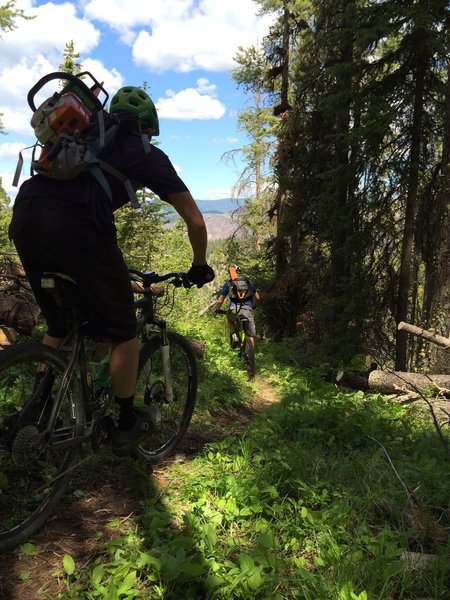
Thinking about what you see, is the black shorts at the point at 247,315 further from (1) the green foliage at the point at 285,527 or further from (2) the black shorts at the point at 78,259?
(2) the black shorts at the point at 78,259

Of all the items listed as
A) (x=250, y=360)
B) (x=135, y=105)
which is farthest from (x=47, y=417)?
(x=250, y=360)

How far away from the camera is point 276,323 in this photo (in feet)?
55.6

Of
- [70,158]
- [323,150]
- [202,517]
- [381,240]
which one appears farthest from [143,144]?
[323,150]

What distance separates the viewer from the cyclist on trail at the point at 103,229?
2.34m

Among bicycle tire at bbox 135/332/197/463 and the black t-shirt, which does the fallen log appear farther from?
the black t-shirt

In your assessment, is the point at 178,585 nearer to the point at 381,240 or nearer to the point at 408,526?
the point at 408,526

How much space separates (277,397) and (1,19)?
14431mm

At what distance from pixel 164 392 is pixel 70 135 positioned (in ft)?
6.88

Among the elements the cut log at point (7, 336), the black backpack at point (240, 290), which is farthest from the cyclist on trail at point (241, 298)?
the cut log at point (7, 336)

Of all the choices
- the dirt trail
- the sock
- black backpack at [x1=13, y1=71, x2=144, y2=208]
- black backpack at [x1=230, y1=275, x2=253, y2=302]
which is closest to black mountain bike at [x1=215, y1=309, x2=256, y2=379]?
black backpack at [x1=230, y1=275, x2=253, y2=302]

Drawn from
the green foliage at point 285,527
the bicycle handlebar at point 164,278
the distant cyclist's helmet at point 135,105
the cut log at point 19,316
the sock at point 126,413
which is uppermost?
the distant cyclist's helmet at point 135,105

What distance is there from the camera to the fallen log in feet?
22.7

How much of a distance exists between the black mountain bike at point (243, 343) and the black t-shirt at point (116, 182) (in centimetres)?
659

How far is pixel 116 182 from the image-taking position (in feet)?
8.22
